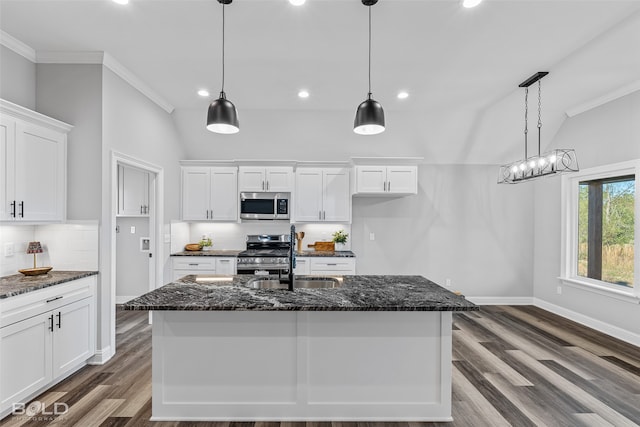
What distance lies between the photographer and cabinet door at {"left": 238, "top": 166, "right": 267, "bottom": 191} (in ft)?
16.5

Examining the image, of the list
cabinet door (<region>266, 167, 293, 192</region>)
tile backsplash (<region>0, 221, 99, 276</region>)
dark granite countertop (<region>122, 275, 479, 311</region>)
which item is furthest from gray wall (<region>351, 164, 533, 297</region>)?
tile backsplash (<region>0, 221, 99, 276</region>)

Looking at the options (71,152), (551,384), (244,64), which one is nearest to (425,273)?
(551,384)

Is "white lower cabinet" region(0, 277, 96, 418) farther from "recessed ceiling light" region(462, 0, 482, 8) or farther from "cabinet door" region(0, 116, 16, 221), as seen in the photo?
"recessed ceiling light" region(462, 0, 482, 8)

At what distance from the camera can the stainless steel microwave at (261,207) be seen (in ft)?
16.6

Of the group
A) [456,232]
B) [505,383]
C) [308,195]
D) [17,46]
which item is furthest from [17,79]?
[456,232]

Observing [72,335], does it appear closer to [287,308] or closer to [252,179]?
[287,308]

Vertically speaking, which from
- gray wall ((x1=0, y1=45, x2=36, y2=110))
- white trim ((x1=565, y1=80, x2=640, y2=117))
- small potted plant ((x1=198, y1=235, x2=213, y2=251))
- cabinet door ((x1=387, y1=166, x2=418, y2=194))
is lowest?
small potted plant ((x1=198, y1=235, x2=213, y2=251))

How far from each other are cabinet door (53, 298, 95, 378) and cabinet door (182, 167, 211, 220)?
219 centimetres

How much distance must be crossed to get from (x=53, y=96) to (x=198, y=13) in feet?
6.11

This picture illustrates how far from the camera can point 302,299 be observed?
2.14 m

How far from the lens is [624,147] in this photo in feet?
12.7

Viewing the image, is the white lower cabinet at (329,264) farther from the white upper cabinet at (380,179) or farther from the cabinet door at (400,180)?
the cabinet door at (400,180)

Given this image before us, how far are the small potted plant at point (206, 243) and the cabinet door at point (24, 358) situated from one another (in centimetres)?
264

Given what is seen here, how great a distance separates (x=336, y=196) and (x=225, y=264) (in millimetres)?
1991
